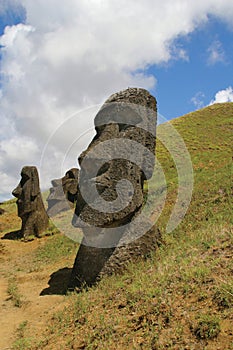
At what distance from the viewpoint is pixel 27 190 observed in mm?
17969

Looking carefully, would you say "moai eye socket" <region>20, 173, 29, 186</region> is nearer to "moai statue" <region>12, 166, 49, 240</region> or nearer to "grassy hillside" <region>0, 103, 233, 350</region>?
"moai statue" <region>12, 166, 49, 240</region>

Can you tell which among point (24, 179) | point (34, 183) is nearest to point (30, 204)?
point (34, 183)

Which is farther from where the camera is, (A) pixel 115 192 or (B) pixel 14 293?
(B) pixel 14 293

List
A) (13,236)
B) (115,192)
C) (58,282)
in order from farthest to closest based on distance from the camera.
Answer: (13,236) < (58,282) < (115,192)

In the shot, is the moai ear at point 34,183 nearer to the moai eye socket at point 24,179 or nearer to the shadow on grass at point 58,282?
the moai eye socket at point 24,179

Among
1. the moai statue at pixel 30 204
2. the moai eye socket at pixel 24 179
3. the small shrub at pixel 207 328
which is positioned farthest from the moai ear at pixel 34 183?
the small shrub at pixel 207 328

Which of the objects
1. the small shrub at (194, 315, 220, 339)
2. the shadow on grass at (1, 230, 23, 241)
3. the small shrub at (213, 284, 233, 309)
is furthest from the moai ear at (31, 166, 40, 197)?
the small shrub at (194, 315, 220, 339)

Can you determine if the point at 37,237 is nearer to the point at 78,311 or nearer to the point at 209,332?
the point at 78,311

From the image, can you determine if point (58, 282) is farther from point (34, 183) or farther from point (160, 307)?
point (34, 183)

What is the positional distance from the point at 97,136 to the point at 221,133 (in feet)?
114

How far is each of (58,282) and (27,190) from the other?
32.0 ft

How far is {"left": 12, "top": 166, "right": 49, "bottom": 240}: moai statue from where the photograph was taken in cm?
1748

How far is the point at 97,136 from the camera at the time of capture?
8.62m

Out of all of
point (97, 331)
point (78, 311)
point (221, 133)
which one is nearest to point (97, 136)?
point (78, 311)
